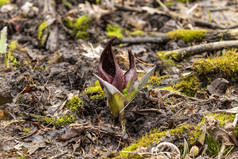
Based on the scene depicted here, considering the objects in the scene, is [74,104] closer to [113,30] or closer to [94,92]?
[94,92]

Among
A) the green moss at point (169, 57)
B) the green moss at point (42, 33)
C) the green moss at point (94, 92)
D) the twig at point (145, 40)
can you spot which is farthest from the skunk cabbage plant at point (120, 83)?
the green moss at point (42, 33)

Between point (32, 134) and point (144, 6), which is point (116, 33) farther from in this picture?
point (32, 134)

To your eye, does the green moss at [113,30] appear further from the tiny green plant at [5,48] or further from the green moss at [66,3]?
the tiny green plant at [5,48]

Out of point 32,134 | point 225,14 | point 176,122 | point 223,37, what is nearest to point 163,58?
point 223,37

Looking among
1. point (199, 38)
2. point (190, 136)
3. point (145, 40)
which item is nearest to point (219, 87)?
point (190, 136)

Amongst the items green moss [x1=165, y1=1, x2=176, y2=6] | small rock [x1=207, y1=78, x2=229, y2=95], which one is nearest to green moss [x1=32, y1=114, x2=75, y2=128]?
small rock [x1=207, y1=78, x2=229, y2=95]

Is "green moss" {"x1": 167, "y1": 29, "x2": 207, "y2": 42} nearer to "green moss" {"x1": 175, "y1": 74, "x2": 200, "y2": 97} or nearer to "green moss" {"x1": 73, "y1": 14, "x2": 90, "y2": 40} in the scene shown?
"green moss" {"x1": 175, "y1": 74, "x2": 200, "y2": 97}

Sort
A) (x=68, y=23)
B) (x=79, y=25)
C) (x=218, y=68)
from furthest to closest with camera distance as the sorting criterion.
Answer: (x=68, y=23) < (x=79, y=25) < (x=218, y=68)
